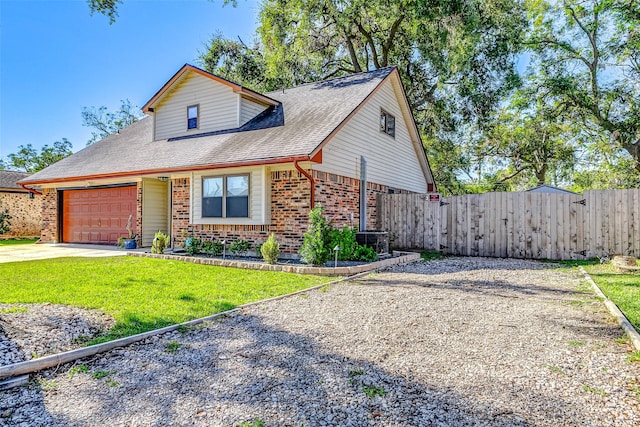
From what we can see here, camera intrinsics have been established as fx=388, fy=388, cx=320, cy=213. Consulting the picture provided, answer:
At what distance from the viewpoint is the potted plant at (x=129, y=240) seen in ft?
42.1

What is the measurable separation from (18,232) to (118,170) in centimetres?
1236

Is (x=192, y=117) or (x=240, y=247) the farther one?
(x=192, y=117)

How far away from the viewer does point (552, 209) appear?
1054 cm

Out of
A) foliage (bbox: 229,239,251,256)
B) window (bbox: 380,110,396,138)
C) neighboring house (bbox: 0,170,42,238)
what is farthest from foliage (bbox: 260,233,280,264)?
neighboring house (bbox: 0,170,42,238)

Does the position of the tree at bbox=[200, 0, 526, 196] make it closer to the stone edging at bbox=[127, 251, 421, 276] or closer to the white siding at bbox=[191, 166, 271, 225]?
the white siding at bbox=[191, 166, 271, 225]

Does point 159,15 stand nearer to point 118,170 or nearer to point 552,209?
point 118,170

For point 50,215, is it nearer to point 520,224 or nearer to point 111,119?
point 520,224

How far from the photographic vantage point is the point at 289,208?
10227 millimetres

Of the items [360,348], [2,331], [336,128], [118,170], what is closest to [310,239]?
[336,128]

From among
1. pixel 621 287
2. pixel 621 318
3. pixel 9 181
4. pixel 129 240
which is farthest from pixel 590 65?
pixel 9 181

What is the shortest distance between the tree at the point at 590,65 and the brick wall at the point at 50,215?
2286cm

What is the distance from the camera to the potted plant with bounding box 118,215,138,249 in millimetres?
12820

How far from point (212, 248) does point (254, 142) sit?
3.24 meters

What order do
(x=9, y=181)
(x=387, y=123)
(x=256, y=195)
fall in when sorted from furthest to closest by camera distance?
1. (x=9, y=181)
2. (x=387, y=123)
3. (x=256, y=195)
